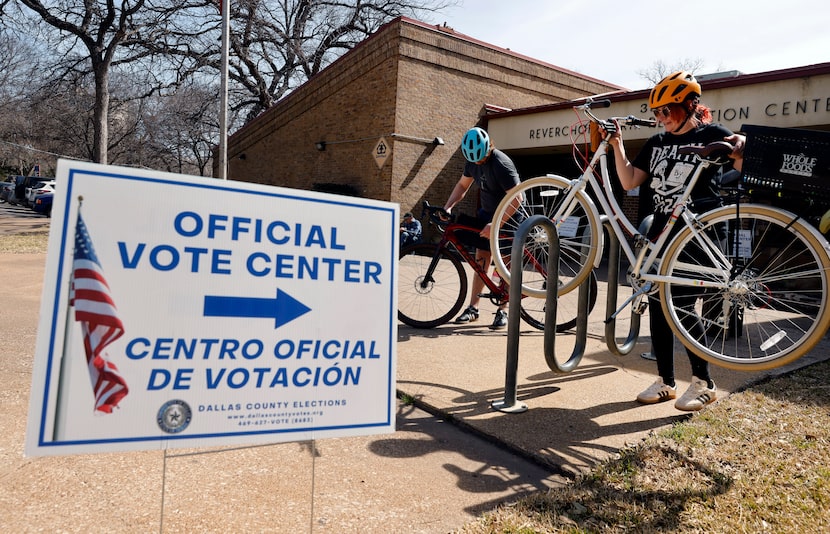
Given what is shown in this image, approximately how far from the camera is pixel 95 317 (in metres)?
1.59

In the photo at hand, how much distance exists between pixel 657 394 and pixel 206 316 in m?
2.79

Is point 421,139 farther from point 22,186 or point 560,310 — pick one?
point 22,186

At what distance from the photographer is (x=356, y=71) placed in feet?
56.9

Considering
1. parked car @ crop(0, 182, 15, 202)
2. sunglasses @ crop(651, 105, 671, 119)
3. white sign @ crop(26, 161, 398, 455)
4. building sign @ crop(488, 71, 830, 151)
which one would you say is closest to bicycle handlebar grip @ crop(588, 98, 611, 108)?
sunglasses @ crop(651, 105, 671, 119)

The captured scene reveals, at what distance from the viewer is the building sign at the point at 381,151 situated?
52.9ft

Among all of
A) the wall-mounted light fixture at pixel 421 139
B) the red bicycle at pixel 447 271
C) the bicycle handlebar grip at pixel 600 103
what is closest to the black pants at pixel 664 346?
the bicycle handlebar grip at pixel 600 103

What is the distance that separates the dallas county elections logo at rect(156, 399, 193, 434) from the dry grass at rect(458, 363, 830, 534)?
3.35 feet

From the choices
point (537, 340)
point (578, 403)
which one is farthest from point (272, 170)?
point (578, 403)

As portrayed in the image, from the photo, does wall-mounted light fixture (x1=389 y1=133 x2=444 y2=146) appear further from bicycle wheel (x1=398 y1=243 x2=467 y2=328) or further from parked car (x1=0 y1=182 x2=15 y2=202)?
parked car (x1=0 y1=182 x2=15 y2=202)

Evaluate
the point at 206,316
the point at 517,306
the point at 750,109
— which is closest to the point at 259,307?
the point at 206,316

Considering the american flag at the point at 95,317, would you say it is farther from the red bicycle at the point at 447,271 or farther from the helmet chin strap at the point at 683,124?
the red bicycle at the point at 447,271

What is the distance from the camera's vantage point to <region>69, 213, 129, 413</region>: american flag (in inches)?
62.1

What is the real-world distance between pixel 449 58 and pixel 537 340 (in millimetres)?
12903

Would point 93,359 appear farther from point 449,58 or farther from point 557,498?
point 449,58
